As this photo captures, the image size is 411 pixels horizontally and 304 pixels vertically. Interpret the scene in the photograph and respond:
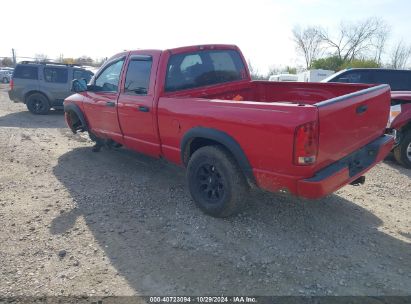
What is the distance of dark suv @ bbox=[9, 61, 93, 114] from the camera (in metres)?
12.5

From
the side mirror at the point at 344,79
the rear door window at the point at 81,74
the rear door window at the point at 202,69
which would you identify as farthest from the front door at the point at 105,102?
the rear door window at the point at 81,74

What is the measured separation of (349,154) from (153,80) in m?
2.54

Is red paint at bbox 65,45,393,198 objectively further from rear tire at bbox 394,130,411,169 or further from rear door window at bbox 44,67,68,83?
rear door window at bbox 44,67,68,83

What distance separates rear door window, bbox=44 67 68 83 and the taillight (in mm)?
11420

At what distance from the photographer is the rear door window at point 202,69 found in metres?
4.73

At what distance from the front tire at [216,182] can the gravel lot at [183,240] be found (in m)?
0.19

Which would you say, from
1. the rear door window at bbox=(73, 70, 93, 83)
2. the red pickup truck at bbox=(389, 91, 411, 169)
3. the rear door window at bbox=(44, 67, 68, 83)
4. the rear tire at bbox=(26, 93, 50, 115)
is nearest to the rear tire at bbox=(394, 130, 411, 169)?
the red pickup truck at bbox=(389, 91, 411, 169)

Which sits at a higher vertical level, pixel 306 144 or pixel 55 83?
pixel 55 83

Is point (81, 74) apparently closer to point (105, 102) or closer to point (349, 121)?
point (105, 102)

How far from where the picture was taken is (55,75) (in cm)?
1273

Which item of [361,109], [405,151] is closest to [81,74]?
[405,151]

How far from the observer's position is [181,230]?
156 inches

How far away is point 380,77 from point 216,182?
5724 mm

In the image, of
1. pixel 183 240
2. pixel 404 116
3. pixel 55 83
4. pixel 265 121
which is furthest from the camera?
pixel 55 83
